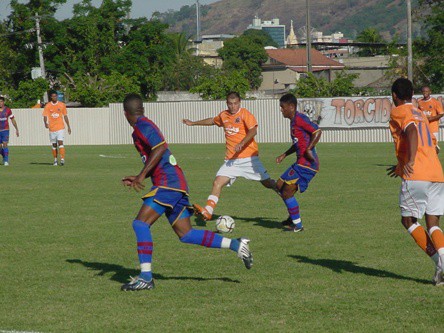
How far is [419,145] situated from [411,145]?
0.24 m

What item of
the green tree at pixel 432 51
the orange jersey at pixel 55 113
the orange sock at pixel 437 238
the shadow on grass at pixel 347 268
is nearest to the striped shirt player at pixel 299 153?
the shadow on grass at pixel 347 268

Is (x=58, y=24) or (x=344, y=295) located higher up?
(x=58, y=24)

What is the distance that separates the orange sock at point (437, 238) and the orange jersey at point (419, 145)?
1.47 feet

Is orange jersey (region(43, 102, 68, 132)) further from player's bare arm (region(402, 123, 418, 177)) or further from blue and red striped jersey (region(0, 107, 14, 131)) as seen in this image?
player's bare arm (region(402, 123, 418, 177))

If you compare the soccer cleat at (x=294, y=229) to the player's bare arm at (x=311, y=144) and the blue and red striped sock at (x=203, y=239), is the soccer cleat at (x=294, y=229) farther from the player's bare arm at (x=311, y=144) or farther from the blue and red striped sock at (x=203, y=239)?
the blue and red striped sock at (x=203, y=239)

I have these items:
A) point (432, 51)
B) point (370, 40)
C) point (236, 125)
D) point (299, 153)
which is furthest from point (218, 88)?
point (370, 40)

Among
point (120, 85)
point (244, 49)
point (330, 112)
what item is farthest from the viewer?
point (244, 49)

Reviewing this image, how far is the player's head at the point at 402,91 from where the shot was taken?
8438 millimetres

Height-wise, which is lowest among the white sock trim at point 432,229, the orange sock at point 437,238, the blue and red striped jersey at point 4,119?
the orange sock at point 437,238

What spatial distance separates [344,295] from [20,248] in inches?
189

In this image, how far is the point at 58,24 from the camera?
6475 centimetres

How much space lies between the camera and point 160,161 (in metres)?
8.65

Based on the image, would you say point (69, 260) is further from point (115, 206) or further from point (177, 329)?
point (115, 206)

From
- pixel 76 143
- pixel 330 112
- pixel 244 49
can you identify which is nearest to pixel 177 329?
pixel 330 112
